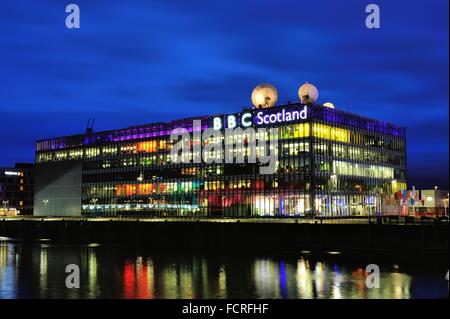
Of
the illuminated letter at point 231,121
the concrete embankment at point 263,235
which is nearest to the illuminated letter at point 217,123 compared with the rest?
the illuminated letter at point 231,121

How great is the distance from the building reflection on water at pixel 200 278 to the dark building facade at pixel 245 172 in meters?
64.7

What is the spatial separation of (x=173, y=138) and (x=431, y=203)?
66930 millimetres

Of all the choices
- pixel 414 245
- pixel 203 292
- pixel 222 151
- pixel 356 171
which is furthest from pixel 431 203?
pixel 203 292

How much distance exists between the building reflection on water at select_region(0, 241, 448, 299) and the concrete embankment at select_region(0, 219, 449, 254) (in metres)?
Result: 6.88

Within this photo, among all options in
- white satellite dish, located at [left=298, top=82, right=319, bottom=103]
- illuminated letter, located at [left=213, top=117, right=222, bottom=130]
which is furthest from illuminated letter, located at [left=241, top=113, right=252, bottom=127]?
white satellite dish, located at [left=298, top=82, right=319, bottom=103]

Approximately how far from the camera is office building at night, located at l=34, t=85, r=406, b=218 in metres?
124

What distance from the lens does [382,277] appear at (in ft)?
140

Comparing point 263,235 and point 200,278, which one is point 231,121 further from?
point 200,278

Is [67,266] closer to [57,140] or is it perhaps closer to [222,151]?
[222,151]

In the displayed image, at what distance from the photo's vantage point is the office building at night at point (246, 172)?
406 feet

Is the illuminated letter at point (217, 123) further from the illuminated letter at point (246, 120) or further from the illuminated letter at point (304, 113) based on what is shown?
the illuminated letter at point (304, 113)

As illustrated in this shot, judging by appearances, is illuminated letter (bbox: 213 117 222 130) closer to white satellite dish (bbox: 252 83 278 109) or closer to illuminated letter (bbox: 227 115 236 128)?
illuminated letter (bbox: 227 115 236 128)

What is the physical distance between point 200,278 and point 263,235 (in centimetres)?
2687

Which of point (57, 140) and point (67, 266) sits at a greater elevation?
point (57, 140)
